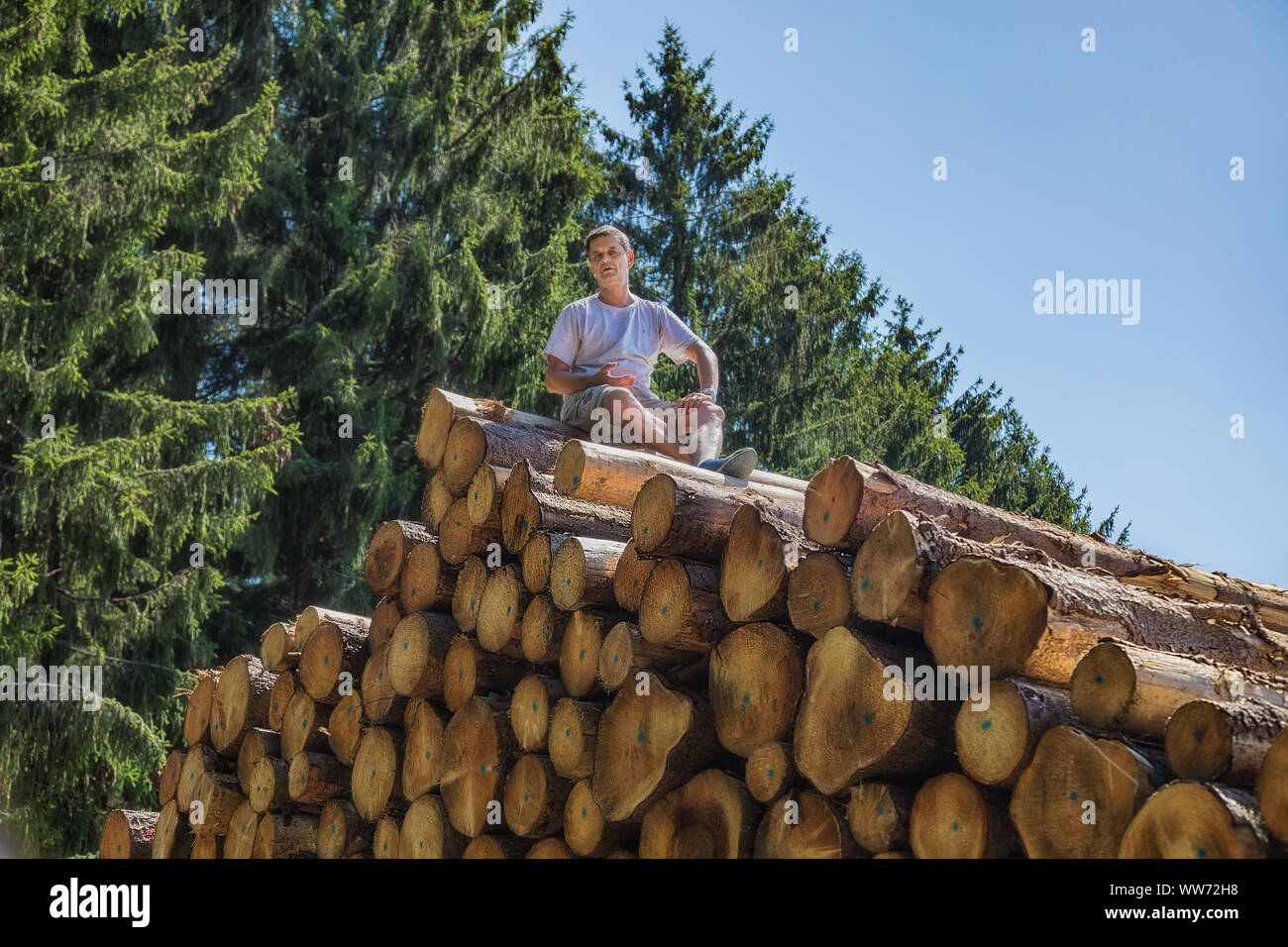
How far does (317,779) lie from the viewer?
5305 millimetres

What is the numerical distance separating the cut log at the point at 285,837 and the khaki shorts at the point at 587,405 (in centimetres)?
220

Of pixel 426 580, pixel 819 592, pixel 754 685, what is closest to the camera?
pixel 819 592

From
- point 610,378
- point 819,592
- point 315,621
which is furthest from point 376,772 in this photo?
point 819,592

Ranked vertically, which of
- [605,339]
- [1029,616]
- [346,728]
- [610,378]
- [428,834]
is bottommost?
[428,834]

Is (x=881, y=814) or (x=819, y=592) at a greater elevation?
(x=819, y=592)

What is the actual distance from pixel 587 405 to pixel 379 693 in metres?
1.62

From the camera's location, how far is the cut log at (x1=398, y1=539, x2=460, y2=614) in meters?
5.14

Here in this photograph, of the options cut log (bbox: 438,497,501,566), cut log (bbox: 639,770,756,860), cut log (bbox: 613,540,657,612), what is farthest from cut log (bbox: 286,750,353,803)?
cut log (bbox: 639,770,756,860)

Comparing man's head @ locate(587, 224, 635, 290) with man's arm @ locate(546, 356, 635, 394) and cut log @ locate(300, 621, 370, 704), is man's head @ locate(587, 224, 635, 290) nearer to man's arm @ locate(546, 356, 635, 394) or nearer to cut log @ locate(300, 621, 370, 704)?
man's arm @ locate(546, 356, 635, 394)

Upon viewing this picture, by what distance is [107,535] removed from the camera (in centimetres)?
956

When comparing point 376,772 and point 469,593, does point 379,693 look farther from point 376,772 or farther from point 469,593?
point 469,593

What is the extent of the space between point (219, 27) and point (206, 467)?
580 cm
